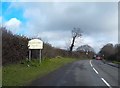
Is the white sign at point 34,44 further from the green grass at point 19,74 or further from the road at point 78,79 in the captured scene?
the road at point 78,79

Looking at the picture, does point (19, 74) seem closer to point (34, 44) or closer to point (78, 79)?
point (78, 79)

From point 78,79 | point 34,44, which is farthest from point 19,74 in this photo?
point 34,44

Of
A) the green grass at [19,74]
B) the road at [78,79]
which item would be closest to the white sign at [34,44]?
the green grass at [19,74]

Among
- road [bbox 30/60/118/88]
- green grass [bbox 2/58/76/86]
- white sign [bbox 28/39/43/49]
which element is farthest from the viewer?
white sign [bbox 28/39/43/49]

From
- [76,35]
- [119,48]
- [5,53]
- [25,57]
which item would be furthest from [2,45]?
[76,35]

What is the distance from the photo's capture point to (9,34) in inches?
1000

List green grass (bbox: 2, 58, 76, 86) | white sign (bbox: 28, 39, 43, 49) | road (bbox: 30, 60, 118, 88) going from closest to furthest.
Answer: green grass (bbox: 2, 58, 76, 86), road (bbox: 30, 60, 118, 88), white sign (bbox: 28, 39, 43, 49)

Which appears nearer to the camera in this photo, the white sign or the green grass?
the green grass

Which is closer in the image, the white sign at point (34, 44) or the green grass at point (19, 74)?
the green grass at point (19, 74)

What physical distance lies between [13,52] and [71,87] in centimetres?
1260

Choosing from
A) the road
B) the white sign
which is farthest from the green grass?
the white sign

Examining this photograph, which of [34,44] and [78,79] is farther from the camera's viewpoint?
[34,44]

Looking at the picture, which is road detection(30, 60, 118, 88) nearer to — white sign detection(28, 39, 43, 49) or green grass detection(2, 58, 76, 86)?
green grass detection(2, 58, 76, 86)

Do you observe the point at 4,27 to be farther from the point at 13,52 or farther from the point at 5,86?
the point at 5,86
